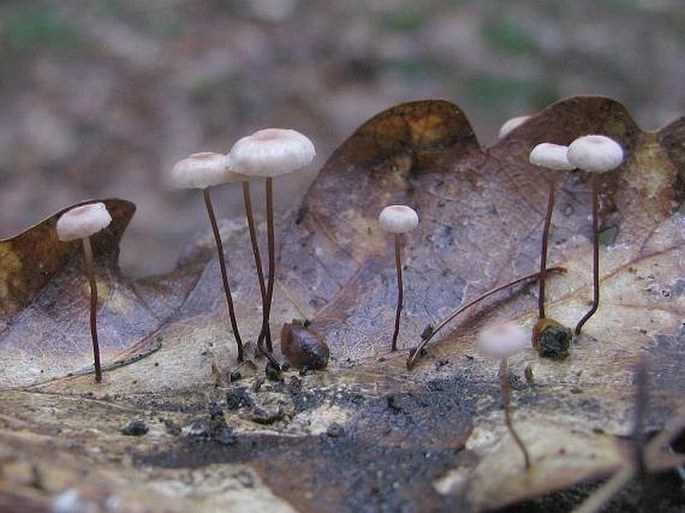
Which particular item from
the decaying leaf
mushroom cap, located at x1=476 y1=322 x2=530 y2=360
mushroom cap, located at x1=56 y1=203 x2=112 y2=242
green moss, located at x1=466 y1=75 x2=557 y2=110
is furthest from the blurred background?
mushroom cap, located at x1=476 y1=322 x2=530 y2=360

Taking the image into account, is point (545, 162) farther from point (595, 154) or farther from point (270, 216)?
point (270, 216)

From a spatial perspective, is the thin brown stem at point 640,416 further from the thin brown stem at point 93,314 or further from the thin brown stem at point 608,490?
the thin brown stem at point 93,314

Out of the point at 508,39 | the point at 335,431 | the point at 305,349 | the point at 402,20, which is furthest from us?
the point at 402,20

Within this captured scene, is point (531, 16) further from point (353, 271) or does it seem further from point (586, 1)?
point (353, 271)

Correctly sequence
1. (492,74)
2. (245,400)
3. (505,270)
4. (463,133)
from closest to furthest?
(245,400), (505,270), (463,133), (492,74)

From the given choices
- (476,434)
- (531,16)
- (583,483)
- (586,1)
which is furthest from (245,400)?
(586,1)

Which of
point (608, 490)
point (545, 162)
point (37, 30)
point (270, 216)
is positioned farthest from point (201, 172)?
point (37, 30)

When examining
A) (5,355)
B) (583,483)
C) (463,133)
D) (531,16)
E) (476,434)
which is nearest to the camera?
(583,483)
